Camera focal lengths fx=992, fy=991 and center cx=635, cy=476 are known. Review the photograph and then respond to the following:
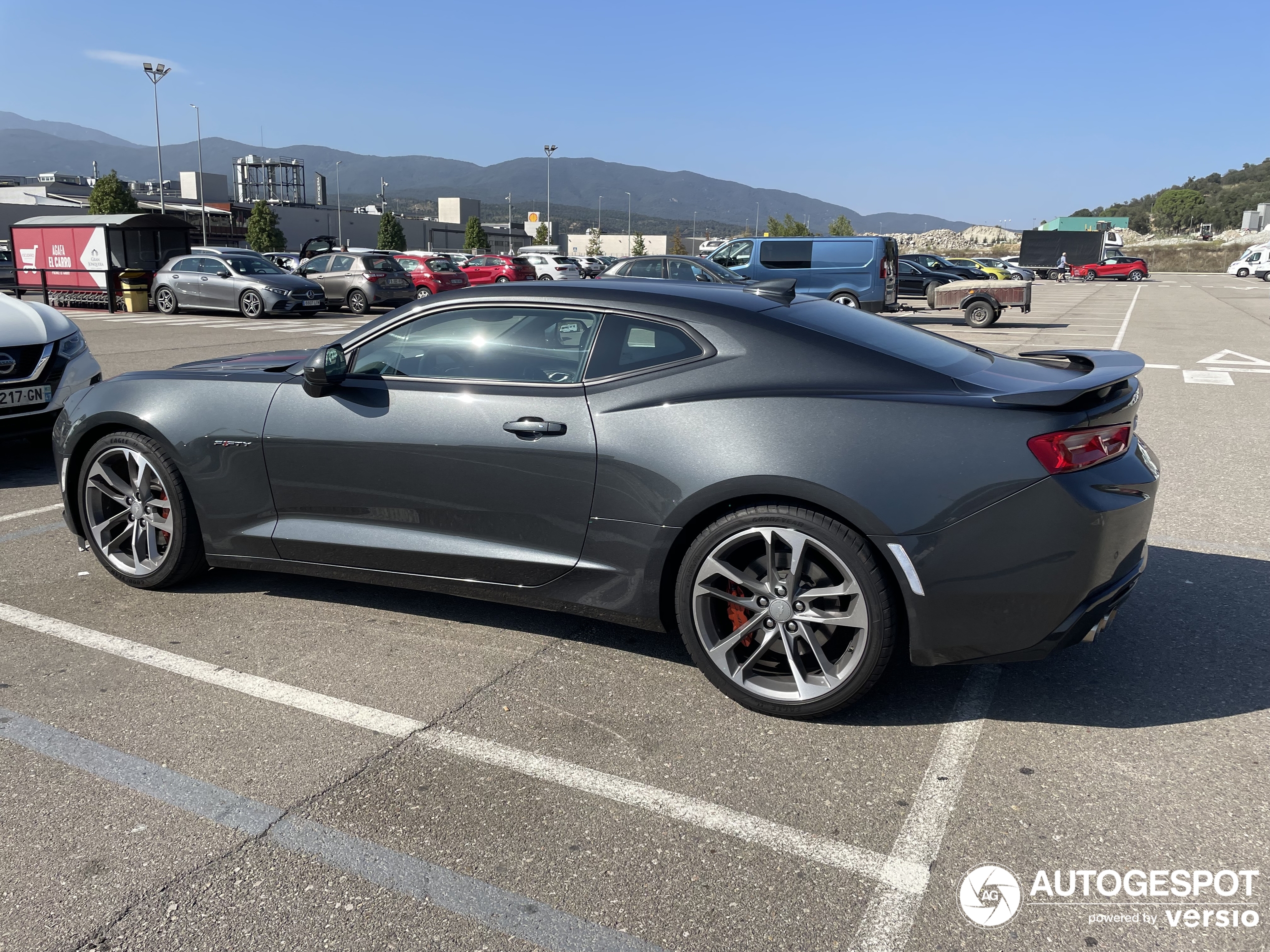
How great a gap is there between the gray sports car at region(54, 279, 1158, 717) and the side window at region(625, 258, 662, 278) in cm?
1583

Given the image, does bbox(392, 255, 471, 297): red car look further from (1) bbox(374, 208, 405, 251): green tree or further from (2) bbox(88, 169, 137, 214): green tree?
(1) bbox(374, 208, 405, 251): green tree

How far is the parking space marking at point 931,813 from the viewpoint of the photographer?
7.64 feet

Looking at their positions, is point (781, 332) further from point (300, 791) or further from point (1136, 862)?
point (300, 791)

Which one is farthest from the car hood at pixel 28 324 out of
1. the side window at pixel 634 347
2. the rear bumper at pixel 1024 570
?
the rear bumper at pixel 1024 570

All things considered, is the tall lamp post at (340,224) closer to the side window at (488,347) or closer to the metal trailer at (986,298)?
the metal trailer at (986,298)

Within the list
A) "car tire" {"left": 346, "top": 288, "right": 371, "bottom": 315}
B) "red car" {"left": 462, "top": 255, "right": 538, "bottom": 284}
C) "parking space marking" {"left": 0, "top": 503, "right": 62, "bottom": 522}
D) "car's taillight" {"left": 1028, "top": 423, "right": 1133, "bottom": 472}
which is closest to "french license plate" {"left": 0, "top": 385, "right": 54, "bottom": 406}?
"parking space marking" {"left": 0, "top": 503, "right": 62, "bottom": 522}

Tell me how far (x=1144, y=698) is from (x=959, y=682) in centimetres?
62

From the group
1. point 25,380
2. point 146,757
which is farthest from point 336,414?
point 25,380

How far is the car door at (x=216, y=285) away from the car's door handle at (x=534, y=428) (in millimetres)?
20885

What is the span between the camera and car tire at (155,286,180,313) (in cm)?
2317

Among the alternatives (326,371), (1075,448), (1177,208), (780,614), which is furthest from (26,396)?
(1177,208)

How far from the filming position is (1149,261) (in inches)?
3612

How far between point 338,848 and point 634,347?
1928mm

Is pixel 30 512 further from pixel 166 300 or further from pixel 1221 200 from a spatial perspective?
pixel 1221 200
